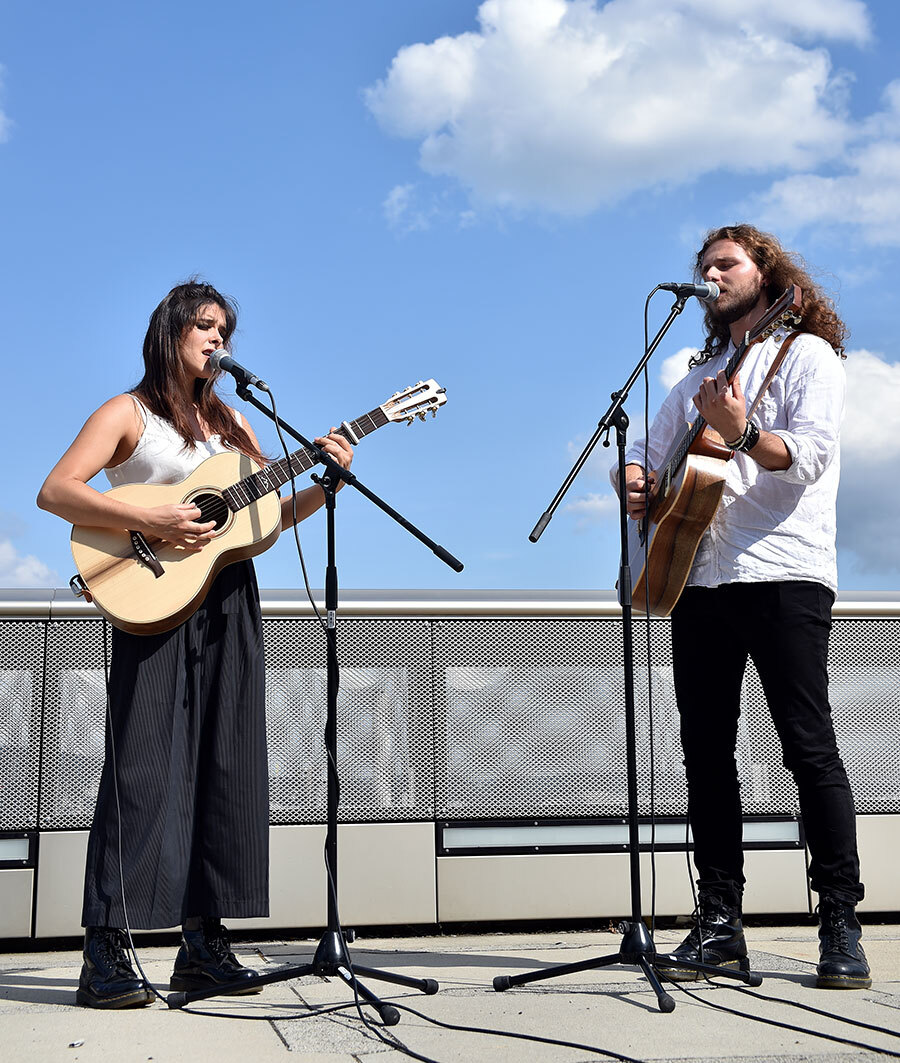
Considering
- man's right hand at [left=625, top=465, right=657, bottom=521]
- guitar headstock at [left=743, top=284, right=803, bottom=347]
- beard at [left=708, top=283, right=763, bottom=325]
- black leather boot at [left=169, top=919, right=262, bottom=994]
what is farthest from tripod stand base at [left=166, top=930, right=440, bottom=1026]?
beard at [left=708, top=283, right=763, bottom=325]

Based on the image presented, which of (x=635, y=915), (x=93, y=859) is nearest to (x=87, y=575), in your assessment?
(x=93, y=859)

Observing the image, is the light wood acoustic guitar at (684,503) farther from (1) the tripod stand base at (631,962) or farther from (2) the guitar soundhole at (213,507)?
(2) the guitar soundhole at (213,507)

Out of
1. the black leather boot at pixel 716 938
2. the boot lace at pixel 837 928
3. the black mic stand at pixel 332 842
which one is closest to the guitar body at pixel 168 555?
the black mic stand at pixel 332 842

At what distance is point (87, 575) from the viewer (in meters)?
2.56

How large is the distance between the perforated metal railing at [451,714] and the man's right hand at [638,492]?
739mm

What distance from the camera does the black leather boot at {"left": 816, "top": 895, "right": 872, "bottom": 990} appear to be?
8.11 feet

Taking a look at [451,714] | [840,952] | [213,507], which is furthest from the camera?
[451,714]

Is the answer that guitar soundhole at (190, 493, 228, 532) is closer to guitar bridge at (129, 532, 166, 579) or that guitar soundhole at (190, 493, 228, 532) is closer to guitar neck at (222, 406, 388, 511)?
guitar neck at (222, 406, 388, 511)

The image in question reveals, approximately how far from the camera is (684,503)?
2732 millimetres

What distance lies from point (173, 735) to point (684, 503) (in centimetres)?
134

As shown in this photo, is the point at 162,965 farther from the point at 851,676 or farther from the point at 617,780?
the point at 851,676

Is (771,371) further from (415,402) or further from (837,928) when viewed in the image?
(837,928)

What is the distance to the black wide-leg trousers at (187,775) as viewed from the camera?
2.47m

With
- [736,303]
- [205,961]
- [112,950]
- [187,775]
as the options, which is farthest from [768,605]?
[112,950]
